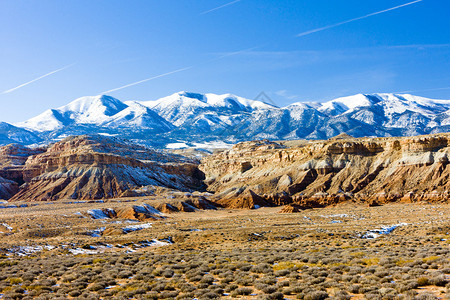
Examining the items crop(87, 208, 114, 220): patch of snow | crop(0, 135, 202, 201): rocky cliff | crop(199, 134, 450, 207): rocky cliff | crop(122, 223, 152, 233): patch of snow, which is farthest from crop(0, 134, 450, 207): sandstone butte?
crop(87, 208, 114, 220): patch of snow

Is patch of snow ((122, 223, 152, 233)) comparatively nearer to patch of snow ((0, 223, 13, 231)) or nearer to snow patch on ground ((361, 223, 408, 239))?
patch of snow ((0, 223, 13, 231))

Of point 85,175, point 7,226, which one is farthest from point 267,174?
point 7,226

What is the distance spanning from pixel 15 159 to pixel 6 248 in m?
130

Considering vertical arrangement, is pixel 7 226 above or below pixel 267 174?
below

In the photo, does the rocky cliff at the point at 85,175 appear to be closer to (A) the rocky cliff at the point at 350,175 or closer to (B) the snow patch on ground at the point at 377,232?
(A) the rocky cliff at the point at 350,175

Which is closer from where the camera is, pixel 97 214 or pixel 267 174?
pixel 97 214

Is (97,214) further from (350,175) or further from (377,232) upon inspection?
(350,175)

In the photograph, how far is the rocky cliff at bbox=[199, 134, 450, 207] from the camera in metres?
79.2

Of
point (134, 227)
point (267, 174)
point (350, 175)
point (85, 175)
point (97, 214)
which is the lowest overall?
point (134, 227)

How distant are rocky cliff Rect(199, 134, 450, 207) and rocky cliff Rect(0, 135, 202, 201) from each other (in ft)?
96.5

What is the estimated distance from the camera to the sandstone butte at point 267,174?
81.9m

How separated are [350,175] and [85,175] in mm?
75866

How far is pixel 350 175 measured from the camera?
302 feet

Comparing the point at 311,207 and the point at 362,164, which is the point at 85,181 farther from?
the point at 362,164
